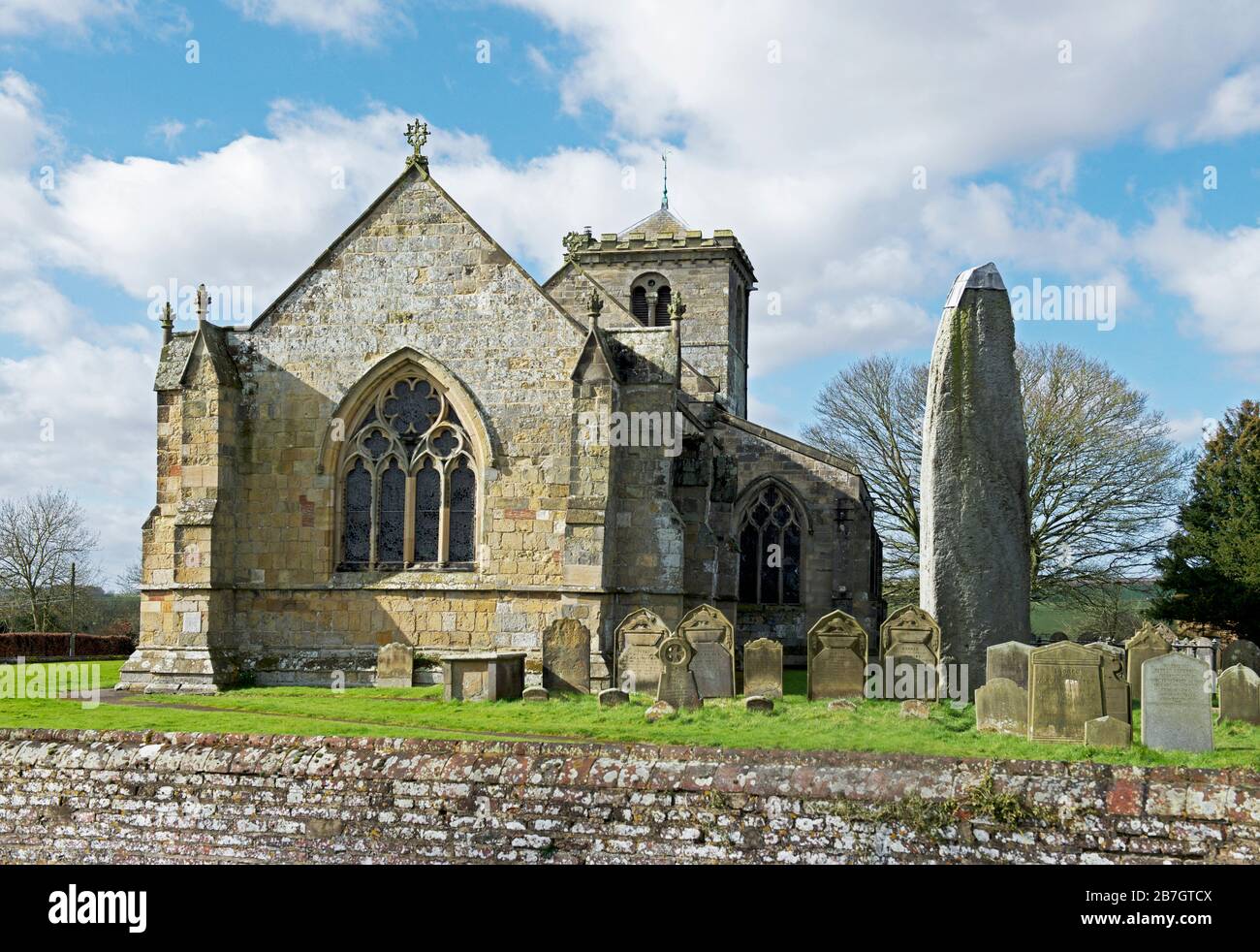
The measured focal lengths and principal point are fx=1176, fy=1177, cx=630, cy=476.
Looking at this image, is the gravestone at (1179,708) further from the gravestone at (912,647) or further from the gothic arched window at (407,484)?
the gothic arched window at (407,484)

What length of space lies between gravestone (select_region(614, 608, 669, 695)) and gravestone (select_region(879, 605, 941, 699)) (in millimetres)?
3152

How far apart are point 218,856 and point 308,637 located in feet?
32.2

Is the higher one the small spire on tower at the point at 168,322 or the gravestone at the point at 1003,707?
the small spire on tower at the point at 168,322

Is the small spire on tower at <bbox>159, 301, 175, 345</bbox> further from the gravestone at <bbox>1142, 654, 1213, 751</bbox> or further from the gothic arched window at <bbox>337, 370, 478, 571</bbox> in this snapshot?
the gravestone at <bbox>1142, 654, 1213, 751</bbox>

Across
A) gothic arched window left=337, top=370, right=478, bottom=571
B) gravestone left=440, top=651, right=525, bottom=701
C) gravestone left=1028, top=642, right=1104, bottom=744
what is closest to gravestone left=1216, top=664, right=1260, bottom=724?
gravestone left=1028, top=642, right=1104, bottom=744

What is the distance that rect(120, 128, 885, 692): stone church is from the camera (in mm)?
19234

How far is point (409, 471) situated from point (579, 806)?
11.7 metres

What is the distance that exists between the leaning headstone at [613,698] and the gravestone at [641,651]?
1.11 metres

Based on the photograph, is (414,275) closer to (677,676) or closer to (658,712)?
(677,676)

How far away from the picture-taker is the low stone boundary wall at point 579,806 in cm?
824

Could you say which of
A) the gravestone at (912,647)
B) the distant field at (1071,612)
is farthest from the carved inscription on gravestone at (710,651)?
the distant field at (1071,612)

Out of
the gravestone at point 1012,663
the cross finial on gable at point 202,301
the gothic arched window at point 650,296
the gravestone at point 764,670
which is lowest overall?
the gravestone at point 764,670

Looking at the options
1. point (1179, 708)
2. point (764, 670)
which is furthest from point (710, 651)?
point (1179, 708)
